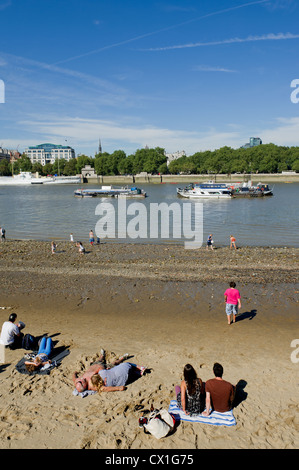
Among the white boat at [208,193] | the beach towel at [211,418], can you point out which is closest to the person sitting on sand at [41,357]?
the beach towel at [211,418]

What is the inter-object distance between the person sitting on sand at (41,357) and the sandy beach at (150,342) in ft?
1.03

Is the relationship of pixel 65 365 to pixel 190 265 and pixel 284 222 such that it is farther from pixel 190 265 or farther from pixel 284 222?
pixel 284 222

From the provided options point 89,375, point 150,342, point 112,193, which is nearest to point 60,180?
point 112,193

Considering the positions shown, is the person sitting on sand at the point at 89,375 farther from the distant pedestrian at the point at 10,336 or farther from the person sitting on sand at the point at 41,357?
the distant pedestrian at the point at 10,336

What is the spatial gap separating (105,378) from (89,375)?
0.38m

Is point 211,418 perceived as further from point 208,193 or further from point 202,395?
point 208,193

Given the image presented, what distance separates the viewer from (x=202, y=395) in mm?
6246

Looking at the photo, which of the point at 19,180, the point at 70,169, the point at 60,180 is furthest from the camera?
the point at 70,169

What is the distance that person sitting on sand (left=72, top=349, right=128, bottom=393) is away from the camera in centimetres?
692

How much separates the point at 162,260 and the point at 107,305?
7914 mm

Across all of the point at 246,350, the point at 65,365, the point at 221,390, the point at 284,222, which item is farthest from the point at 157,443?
the point at 284,222

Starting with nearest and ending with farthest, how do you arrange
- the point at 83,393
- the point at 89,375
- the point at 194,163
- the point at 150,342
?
the point at 83,393 → the point at 89,375 → the point at 150,342 → the point at 194,163

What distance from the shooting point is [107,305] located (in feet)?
41.2

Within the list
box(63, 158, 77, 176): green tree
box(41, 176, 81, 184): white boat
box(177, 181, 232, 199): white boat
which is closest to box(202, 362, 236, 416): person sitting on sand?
box(177, 181, 232, 199): white boat
